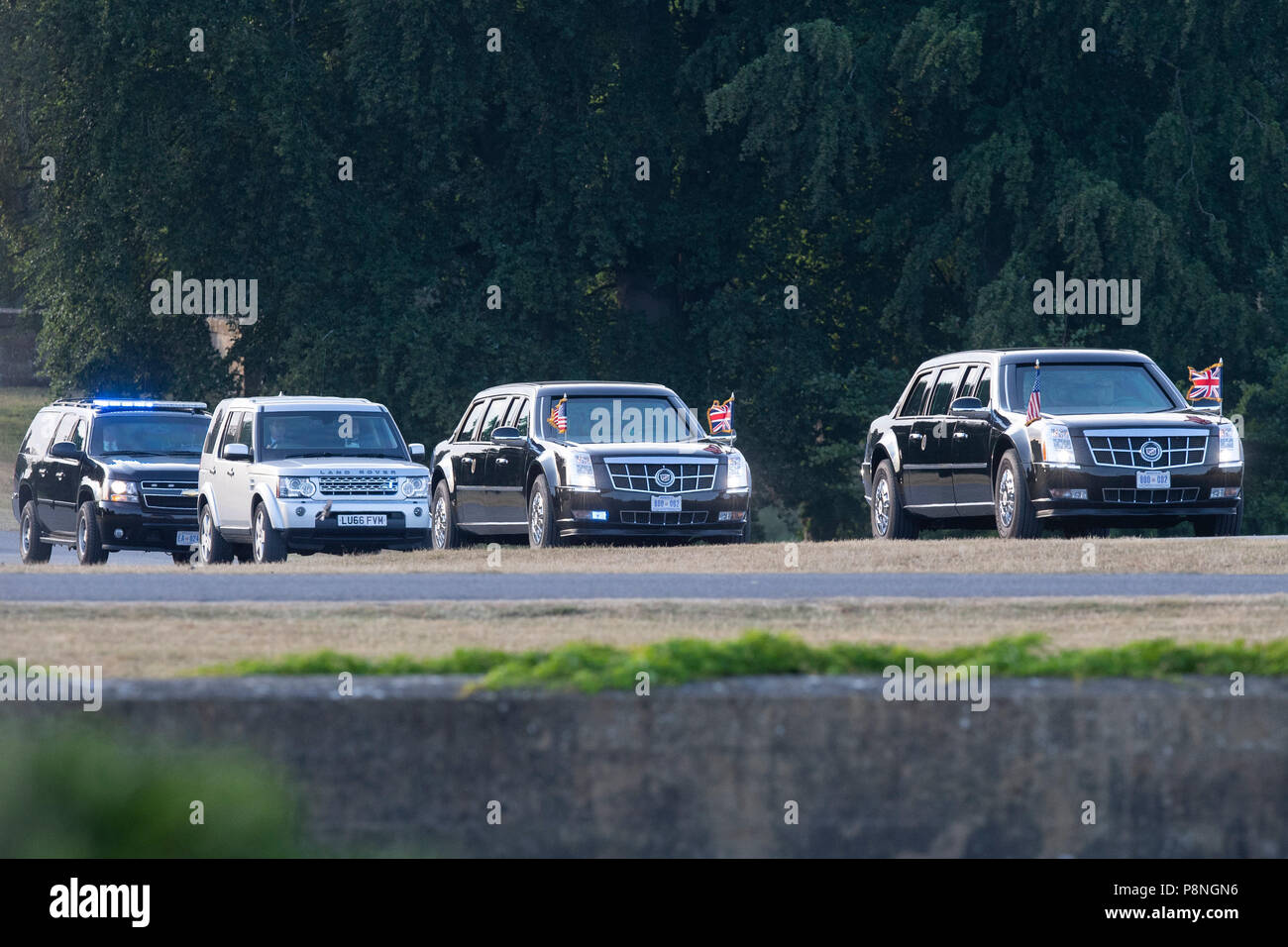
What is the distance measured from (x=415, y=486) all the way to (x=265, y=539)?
5.31ft

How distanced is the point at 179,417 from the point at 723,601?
14762 millimetres

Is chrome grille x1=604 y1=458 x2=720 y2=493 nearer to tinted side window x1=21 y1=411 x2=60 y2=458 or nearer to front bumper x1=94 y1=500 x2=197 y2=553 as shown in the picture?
front bumper x1=94 y1=500 x2=197 y2=553

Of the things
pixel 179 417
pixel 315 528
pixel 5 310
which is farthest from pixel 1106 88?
pixel 5 310

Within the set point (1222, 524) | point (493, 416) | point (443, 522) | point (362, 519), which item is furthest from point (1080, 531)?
point (362, 519)

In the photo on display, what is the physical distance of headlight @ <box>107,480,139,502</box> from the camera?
25.0m

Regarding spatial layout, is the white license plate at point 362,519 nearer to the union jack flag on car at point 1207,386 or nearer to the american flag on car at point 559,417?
the american flag on car at point 559,417

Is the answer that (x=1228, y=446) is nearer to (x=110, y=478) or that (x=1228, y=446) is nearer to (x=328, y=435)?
(x=328, y=435)

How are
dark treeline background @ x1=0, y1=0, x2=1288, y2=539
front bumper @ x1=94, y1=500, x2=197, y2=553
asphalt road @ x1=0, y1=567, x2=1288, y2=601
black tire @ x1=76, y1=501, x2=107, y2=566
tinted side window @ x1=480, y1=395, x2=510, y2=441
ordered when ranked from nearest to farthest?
asphalt road @ x1=0, y1=567, x2=1288, y2=601
tinted side window @ x1=480, y1=395, x2=510, y2=441
front bumper @ x1=94, y1=500, x2=197, y2=553
black tire @ x1=76, y1=501, x2=107, y2=566
dark treeline background @ x1=0, y1=0, x2=1288, y2=539

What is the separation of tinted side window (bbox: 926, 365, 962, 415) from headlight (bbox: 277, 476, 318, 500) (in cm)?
621

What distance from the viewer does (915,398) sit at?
22.8 m

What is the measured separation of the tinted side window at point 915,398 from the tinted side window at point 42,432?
11.0 metres

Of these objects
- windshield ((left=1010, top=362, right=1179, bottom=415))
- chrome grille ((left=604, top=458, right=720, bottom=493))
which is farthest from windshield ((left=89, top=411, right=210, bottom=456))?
windshield ((left=1010, top=362, right=1179, bottom=415))
